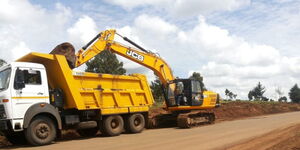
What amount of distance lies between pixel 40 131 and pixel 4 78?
7.51 feet

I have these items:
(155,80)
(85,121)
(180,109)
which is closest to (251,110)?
(180,109)

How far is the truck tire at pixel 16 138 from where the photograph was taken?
12.3 metres

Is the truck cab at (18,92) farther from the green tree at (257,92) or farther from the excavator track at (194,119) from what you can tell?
the green tree at (257,92)

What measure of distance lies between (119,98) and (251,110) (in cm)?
1979

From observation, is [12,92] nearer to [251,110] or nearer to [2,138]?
[2,138]

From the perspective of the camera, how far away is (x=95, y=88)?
13.9 metres

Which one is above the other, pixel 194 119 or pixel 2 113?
pixel 2 113

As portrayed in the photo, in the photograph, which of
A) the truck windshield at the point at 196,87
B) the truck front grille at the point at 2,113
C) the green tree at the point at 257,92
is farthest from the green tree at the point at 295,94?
the truck front grille at the point at 2,113

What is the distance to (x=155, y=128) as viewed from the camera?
17875 mm

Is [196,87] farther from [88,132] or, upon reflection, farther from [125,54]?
[88,132]

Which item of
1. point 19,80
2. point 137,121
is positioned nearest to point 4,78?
point 19,80

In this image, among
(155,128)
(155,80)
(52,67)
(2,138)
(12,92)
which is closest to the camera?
(12,92)

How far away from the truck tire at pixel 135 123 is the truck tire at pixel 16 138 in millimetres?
4751

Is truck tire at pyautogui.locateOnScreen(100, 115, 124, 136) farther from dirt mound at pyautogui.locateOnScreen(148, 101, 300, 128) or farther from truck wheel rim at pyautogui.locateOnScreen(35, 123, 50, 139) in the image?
dirt mound at pyautogui.locateOnScreen(148, 101, 300, 128)
